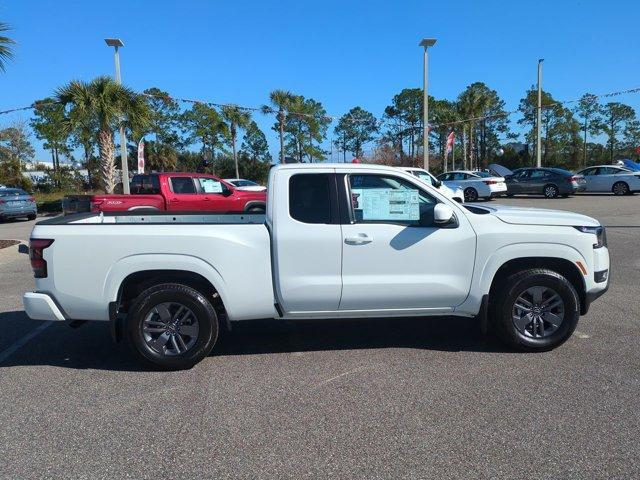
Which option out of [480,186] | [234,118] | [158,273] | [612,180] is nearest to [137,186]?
[158,273]

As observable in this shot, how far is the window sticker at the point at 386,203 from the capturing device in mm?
4922

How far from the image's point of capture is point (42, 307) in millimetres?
4660

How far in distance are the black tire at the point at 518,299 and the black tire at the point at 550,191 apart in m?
22.8

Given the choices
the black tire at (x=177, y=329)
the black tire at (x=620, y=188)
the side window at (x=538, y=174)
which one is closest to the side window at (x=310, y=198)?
the black tire at (x=177, y=329)

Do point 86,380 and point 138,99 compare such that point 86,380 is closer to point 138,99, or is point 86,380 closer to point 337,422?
point 337,422

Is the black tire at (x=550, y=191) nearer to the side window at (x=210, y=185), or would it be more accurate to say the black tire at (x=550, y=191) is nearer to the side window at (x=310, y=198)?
the side window at (x=210, y=185)

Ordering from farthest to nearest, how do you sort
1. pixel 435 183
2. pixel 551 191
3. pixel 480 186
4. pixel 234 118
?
pixel 234 118 < pixel 551 191 < pixel 480 186 < pixel 435 183

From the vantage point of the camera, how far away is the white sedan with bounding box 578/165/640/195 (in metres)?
26.0

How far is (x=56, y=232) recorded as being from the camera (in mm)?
4629

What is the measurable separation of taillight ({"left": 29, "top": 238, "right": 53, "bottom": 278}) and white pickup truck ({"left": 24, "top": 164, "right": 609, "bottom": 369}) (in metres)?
0.01

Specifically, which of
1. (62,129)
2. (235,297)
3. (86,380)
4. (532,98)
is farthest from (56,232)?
(532,98)

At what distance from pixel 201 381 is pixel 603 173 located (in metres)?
27.5

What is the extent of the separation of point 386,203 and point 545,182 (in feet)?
78.0

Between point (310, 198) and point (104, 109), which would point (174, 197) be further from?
point (310, 198)
